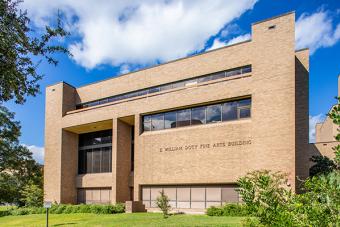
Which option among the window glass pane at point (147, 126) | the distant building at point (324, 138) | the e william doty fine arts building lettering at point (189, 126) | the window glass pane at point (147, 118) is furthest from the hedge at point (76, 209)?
the distant building at point (324, 138)

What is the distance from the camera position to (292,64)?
Answer: 24.4m

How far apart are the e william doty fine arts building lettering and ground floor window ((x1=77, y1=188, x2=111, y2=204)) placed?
0.11m

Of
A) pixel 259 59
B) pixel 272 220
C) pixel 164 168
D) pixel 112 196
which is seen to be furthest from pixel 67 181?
pixel 272 220

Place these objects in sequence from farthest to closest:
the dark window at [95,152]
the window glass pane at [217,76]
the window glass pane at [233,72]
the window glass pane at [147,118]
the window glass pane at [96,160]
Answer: the window glass pane at [96,160]
the dark window at [95,152]
the window glass pane at [147,118]
the window glass pane at [217,76]
the window glass pane at [233,72]

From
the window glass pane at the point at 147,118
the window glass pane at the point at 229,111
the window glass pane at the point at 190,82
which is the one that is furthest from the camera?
the window glass pane at the point at 147,118

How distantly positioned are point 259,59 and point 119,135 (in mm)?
16281

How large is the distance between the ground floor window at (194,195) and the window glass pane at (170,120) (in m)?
5.64

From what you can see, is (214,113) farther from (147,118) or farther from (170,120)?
(147,118)

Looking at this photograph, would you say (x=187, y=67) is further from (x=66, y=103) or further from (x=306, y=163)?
(x=66, y=103)

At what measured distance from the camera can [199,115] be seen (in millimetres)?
29000

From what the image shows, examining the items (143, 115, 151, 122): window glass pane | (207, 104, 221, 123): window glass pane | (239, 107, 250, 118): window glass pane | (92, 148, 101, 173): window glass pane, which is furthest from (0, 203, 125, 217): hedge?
(239, 107, 250, 118): window glass pane

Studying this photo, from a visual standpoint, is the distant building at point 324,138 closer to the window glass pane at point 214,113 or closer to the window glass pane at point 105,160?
the window glass pane at point 214,113

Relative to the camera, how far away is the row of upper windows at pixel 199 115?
1062 inches

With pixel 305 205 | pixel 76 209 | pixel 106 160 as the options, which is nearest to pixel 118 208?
pixel 76 209
